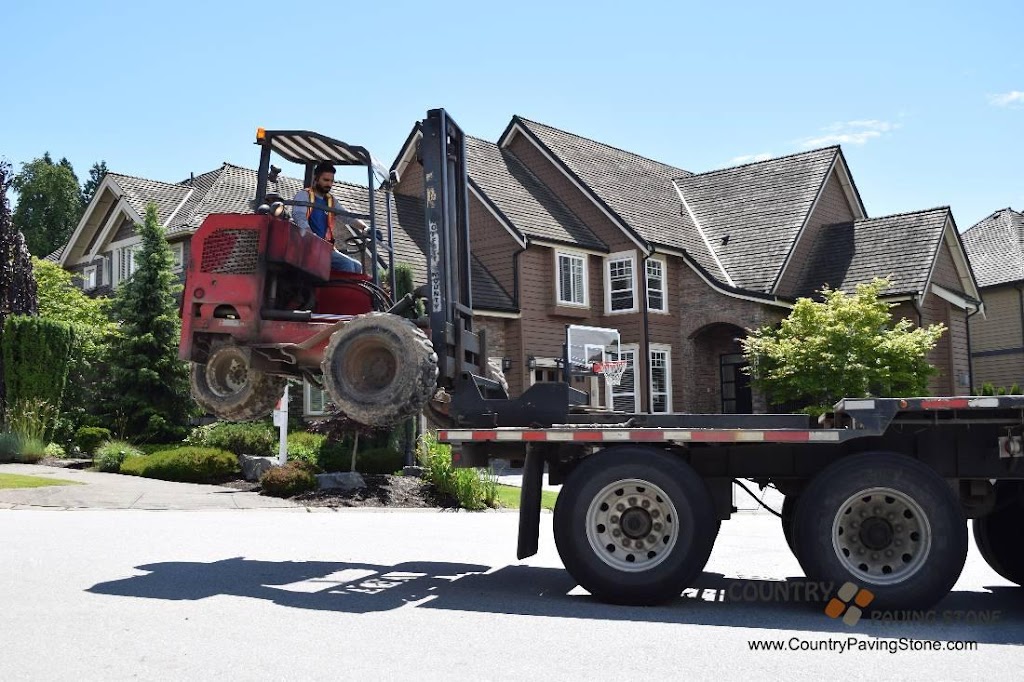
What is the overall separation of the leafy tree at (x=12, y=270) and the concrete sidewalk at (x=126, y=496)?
26.2 ft

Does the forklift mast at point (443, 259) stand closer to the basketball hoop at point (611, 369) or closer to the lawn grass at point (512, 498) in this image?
the lawn grass at point (512, 498)

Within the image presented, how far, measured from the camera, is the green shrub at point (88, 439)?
22625 mm

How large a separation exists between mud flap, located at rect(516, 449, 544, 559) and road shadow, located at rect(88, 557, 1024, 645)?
16.4 inches

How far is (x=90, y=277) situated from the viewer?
39312mm

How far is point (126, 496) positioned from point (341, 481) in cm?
390

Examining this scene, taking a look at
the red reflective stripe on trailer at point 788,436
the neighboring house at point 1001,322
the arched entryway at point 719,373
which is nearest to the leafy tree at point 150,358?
the arched entryway at point 719,373

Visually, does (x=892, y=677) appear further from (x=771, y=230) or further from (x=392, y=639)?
(x=771, y=230)

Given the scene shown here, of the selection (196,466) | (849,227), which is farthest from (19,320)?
(849,227)

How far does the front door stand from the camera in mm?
30656

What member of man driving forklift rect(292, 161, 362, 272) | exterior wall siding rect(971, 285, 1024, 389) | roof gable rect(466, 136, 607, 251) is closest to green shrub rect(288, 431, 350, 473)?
roof gable rect(466, 136, 607, 251)

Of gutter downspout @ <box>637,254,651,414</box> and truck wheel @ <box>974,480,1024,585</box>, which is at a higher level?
gutter downspout @ <box>637,254,651,414</box>

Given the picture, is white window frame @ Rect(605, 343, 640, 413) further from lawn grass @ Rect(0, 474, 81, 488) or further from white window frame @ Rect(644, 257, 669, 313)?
lawn grass @ Rect(0, 474, 81, 488)

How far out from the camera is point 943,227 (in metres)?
30.2

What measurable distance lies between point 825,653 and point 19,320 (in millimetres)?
21646
